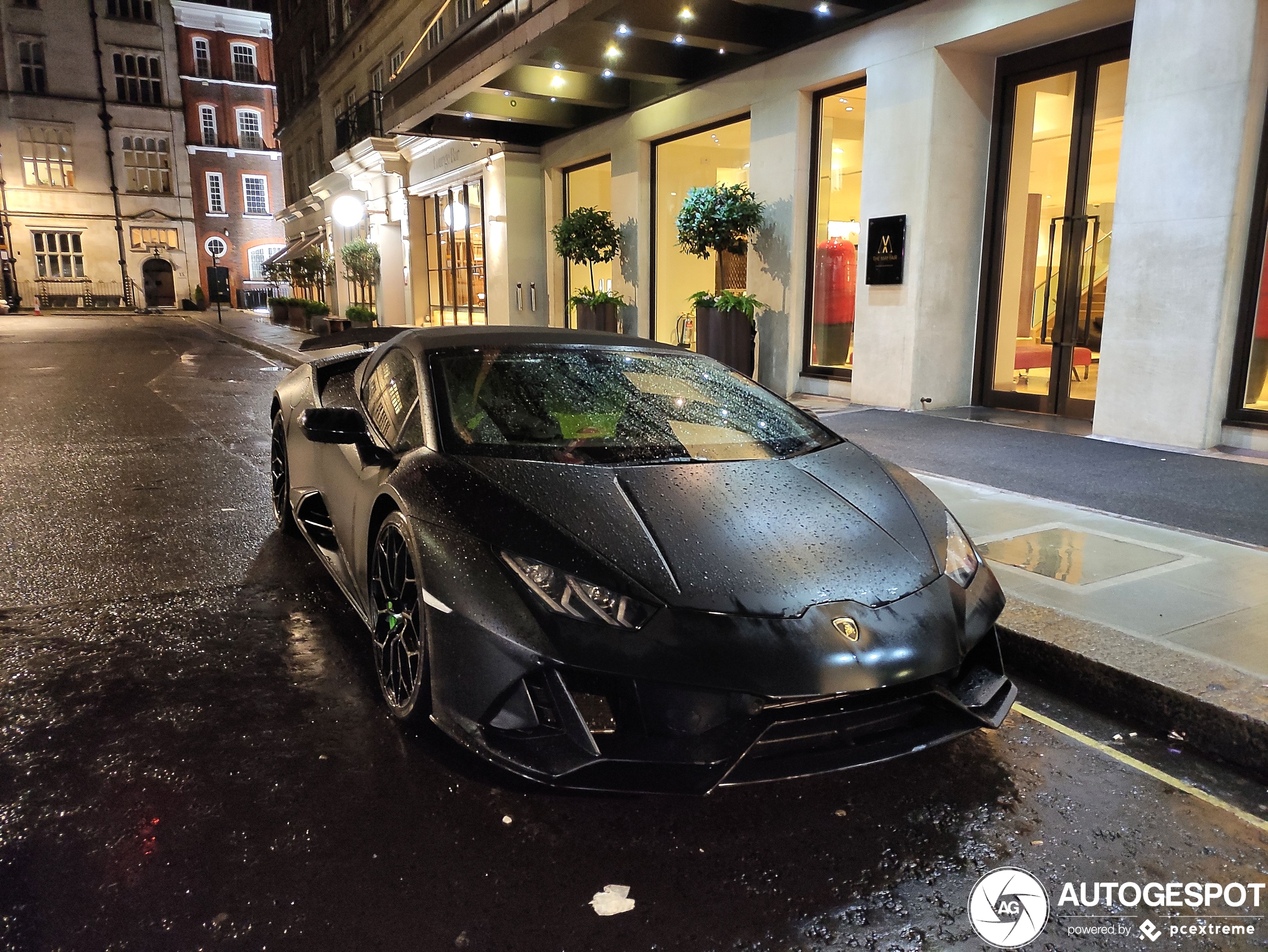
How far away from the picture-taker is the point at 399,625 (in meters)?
3.03

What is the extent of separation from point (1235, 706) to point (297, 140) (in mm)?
43301

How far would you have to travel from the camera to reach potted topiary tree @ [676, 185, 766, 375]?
39.6 ft

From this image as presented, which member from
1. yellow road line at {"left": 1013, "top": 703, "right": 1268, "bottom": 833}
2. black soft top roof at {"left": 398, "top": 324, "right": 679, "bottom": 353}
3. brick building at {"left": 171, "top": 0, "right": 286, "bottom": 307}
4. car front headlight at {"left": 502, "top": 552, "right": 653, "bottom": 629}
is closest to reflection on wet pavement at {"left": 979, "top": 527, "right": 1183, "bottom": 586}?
yellow road line at {"left": 1013, "top": 703, "right": 1268, "bottom": 833}

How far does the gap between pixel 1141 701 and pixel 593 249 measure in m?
14.3

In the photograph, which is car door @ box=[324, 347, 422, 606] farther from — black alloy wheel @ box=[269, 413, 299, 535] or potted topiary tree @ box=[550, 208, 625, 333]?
potted topiary tree @ box=[550, 208, 625, 333]

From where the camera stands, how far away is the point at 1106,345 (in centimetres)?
835

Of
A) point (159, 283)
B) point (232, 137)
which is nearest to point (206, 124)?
point (232, 137)

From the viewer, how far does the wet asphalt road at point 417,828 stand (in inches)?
84.1

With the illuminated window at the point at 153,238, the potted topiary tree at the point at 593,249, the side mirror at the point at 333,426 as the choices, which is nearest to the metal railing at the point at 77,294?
the illuminated window at the point at 153,238

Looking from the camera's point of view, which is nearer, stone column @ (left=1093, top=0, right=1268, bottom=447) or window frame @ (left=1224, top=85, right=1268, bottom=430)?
stone column @ (left=1093, top=0, right=1268, bottom=447)

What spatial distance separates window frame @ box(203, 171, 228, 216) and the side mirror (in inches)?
2376

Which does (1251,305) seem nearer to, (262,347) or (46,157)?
(262,347)

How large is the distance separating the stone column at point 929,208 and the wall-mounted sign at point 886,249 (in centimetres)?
8

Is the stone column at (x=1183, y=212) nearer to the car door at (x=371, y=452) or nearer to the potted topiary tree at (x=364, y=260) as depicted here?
the car door at (x=371, y=452)
